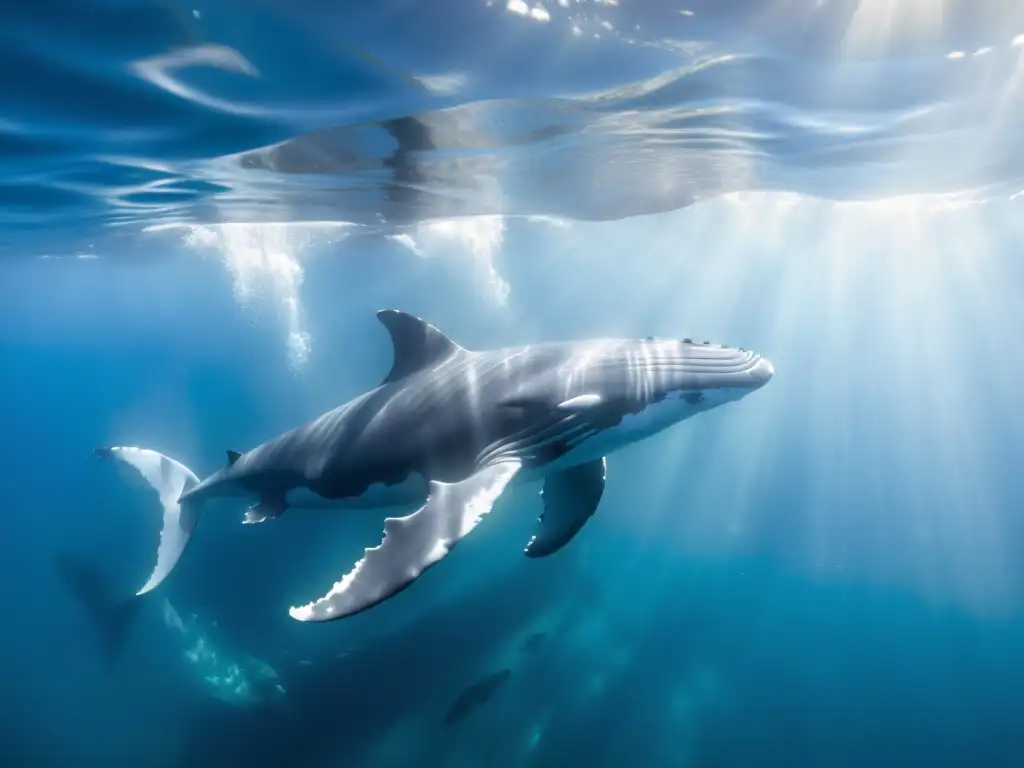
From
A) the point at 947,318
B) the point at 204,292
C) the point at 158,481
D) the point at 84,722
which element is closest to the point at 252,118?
the point at 158,481

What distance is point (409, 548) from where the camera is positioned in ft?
17.7

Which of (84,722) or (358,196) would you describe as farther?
(358,196)

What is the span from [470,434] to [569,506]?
2.09 meters

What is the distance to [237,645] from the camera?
62.2 ft

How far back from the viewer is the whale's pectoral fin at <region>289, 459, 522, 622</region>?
4930mm

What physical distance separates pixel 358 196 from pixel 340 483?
16.3 metres

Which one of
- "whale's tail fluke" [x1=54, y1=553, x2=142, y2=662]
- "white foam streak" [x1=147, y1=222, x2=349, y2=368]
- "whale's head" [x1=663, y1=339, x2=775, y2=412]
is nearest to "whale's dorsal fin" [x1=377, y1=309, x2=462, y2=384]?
"whale's head" [x1=663, y1=339, x2=775, y2=412]

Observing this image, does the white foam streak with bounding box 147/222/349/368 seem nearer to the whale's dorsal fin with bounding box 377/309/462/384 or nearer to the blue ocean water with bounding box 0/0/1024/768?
the blue ocean water with bounding box 0/0/1024/768

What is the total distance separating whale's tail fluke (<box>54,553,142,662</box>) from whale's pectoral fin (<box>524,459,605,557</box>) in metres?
18.0

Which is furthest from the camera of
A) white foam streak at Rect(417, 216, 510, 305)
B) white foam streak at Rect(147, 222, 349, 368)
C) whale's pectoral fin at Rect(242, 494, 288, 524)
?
white foam streak at Rect(417, 216, 510, 305)

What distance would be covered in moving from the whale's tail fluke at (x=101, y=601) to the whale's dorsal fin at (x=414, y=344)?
57.3 feet

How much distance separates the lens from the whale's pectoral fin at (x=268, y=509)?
9.78 metres

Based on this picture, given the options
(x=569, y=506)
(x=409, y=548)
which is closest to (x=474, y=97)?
(x=569, y=506)

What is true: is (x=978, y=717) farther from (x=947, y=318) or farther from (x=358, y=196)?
(x=947, y=318)
